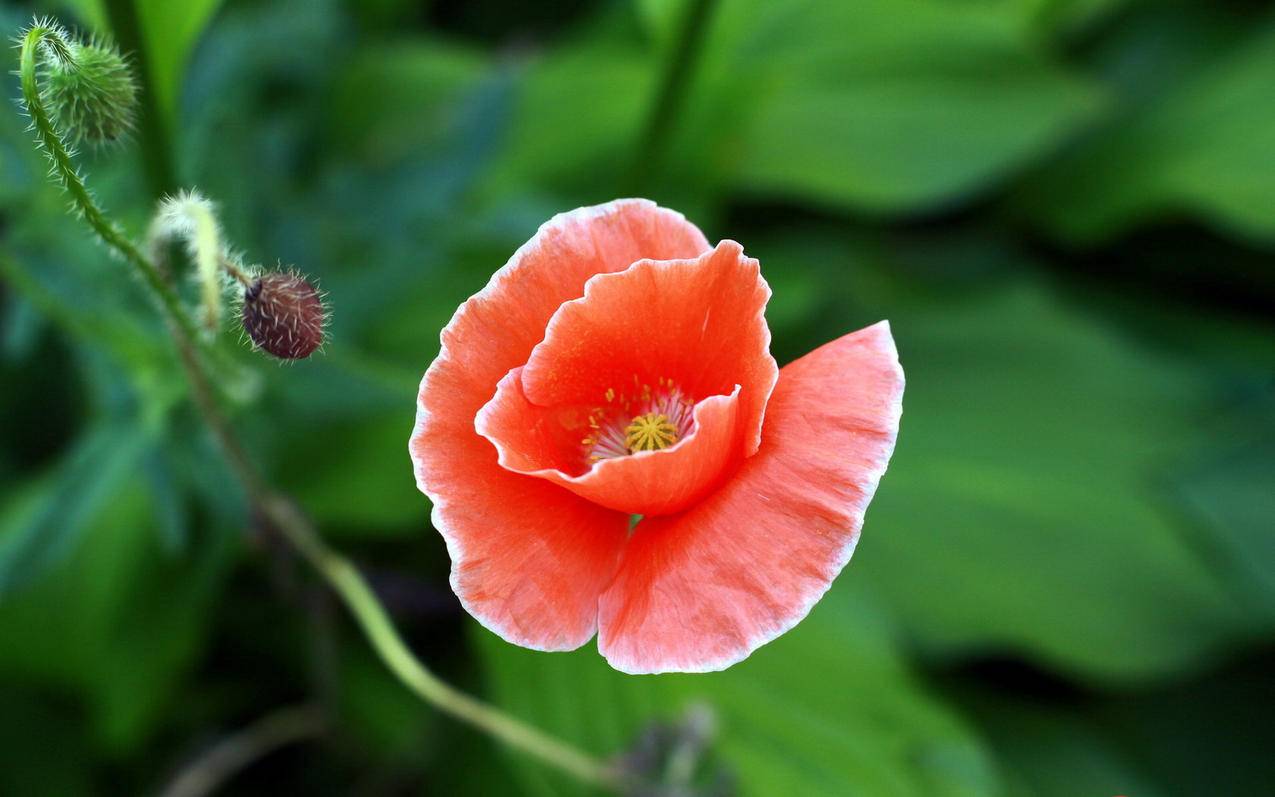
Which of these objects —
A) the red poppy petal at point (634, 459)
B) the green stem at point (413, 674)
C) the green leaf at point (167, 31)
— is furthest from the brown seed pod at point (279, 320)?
the green leaf at point (167, 31)

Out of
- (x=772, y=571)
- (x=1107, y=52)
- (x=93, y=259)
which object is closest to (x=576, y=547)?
(x=772, y=571)

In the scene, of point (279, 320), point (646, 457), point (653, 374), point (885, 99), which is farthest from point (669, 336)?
point (885, 99)

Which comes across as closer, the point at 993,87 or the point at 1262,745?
the point at 1262,745

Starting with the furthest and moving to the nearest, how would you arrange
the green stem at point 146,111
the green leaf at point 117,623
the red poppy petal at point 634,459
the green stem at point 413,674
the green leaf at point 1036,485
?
the green leaf at point 1036,485
the green leaf at point 117,623
the green stem at point 146,111
the green stem at point 413,674
the red poppy petal at point 634,459

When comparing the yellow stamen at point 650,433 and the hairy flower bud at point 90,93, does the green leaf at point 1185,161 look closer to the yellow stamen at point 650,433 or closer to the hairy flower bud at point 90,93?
the yellow stamen at point 650,433

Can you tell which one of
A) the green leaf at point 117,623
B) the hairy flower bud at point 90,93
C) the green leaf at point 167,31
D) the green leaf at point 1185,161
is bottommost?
the green leaf at point 117,623

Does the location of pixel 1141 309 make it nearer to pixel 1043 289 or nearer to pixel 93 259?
pixel 1043 289

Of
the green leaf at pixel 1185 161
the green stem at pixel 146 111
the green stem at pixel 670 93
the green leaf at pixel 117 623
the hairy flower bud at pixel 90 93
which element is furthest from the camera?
the green leaf at pixel 1185 161
